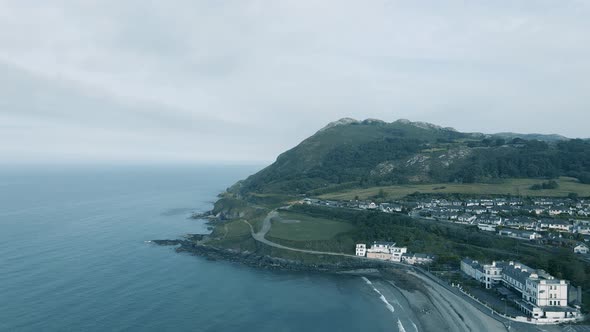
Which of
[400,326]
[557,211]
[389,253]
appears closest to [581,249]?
[557,211]

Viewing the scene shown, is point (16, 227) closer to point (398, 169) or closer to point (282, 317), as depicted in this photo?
point (282, 317)

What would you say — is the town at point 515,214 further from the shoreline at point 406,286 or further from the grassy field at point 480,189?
the shoreline at point 406,286

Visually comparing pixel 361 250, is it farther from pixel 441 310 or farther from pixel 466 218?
pixel 441 310

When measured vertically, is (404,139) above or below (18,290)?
above

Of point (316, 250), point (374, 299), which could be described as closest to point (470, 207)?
point (316, 250)

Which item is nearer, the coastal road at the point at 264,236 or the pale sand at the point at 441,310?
the pale sand at the point at 441,310

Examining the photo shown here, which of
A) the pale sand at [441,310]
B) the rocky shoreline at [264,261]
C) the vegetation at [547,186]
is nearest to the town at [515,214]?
the vegetation at [547,186]
